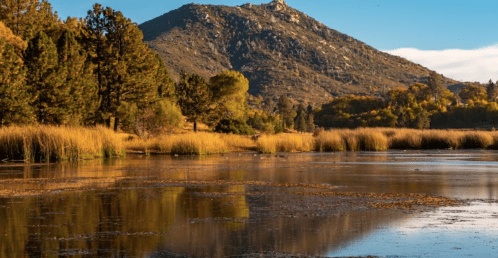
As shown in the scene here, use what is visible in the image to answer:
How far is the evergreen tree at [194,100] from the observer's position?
71.4 m

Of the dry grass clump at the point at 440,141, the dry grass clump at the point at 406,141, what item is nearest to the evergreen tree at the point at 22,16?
the dry grass clump at the point at 406,141

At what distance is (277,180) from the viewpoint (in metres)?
16.4

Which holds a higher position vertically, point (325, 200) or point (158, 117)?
point (158, 117)

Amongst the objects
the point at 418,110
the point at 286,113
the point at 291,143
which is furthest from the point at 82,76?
the point at 418,110

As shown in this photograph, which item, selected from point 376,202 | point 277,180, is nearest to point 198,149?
point 277,180

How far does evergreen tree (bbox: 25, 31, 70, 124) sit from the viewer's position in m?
44.4

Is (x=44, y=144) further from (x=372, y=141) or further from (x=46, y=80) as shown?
(x=372, y=141)

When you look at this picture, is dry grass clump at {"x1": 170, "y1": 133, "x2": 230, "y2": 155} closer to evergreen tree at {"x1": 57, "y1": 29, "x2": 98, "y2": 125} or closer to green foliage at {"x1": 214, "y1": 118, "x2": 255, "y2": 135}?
evergreen tree at {"x1": 57, "y1": 29, "x2": 98, "y2": 125}

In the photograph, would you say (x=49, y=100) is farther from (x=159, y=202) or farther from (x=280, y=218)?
(x=280, y=218)

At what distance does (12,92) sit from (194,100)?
32.6 meters

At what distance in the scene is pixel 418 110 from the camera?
151 m

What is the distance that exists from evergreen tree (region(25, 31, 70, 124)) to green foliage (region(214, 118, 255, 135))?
84.5 feet

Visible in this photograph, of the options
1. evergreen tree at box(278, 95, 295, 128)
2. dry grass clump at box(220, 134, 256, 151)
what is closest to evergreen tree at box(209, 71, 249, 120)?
dry grass clump at box(220, 134, 256, 151)

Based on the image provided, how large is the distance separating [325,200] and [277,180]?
484 centimetres
